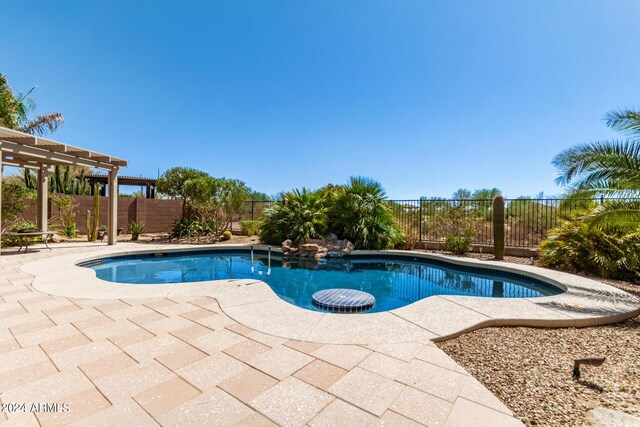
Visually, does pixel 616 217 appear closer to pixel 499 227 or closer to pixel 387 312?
pixel 499 227

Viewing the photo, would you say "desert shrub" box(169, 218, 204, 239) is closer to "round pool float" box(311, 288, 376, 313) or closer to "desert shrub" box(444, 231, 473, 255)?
"round pool float" box(311, 288, 376, 313)

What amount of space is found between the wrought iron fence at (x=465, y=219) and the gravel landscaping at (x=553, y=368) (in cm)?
656

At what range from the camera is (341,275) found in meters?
6.97

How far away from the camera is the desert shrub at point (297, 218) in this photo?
9.77m

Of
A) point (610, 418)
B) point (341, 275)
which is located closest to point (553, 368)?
point (610, 418)

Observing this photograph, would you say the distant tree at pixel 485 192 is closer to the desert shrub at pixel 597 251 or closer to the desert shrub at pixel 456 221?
the desert shrub at pixel 456 221

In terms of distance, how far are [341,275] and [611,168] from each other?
5.61 m

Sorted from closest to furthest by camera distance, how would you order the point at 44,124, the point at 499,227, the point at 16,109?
the point at 499,227 → the point at 16,109 → the point at 44,124

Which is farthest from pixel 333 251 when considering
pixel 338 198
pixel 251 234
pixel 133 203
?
pixel 133 203

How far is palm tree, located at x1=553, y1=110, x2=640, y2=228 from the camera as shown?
4285 mm

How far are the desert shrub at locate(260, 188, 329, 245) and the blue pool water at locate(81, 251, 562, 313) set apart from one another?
121cm

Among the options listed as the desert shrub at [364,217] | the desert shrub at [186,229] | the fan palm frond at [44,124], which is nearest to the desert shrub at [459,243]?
the desert shrub at [364,217]

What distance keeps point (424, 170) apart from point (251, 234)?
12.7 metres

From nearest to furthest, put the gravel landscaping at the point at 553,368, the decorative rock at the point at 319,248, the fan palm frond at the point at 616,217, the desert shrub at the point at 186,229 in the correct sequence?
1. the gravel landscaping at the point at 553,368
2. the fan palm frond at the point at 616,217
3. the decorative rock at the point at 319,248
4. the desert shrub at the point at 186,229
